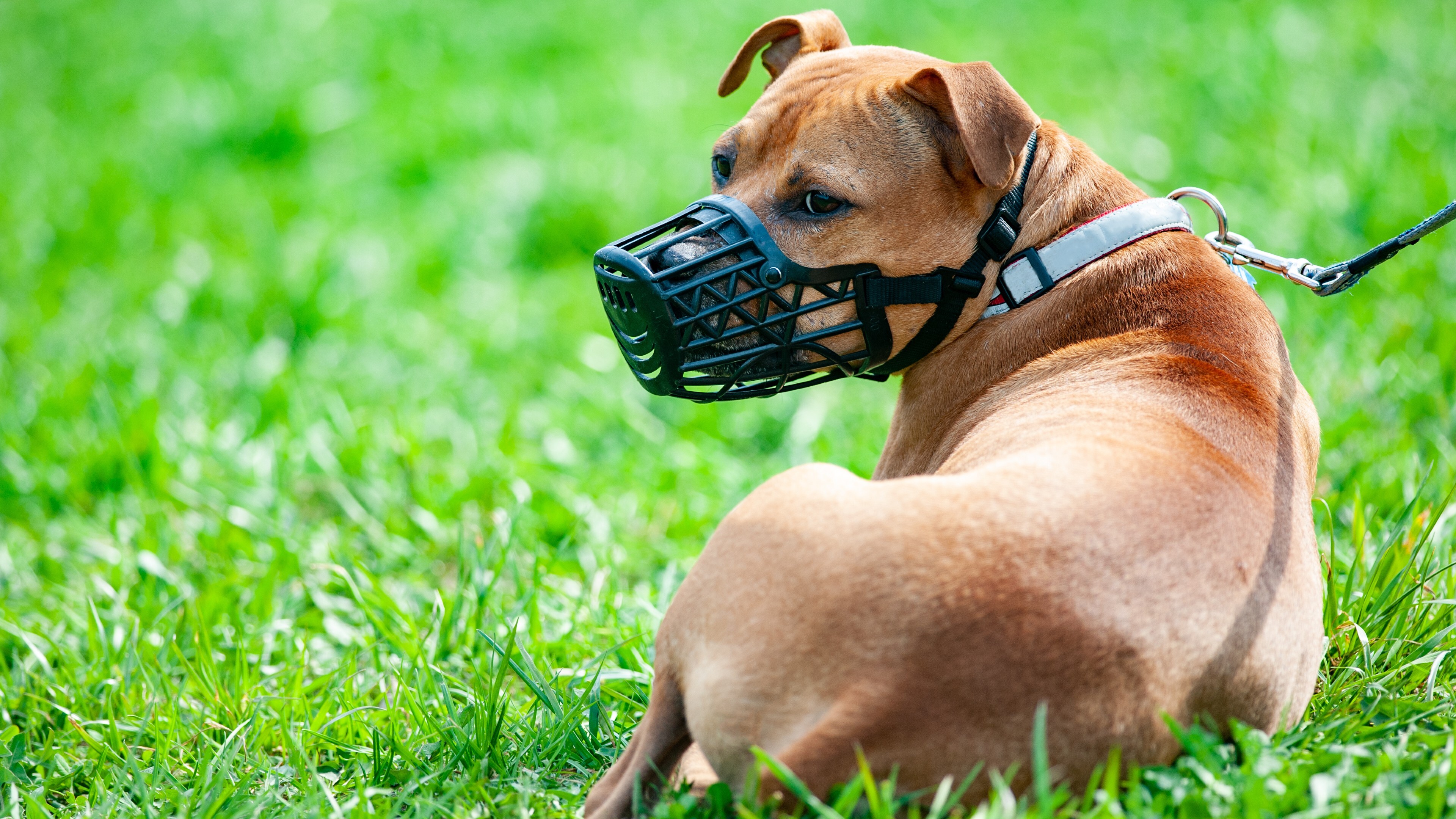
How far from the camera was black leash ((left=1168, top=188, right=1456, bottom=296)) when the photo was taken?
2.75 meters

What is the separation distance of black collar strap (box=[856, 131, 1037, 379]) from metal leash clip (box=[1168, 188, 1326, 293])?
49 centimetres

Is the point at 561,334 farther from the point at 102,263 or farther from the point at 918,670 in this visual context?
the point at 918,670

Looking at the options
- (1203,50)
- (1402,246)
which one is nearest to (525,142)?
(1203,50)

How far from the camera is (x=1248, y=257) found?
2.90m

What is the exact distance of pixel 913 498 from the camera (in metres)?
1.95

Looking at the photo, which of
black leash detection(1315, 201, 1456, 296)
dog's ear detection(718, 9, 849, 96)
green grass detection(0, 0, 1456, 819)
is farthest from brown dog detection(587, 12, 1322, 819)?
dog's ear detection(718, 9, 849, 96)

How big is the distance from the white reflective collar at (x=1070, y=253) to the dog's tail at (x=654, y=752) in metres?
1.27

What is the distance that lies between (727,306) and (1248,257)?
4.59ft

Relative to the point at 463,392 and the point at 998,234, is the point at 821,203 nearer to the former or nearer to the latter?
the point at 998,234

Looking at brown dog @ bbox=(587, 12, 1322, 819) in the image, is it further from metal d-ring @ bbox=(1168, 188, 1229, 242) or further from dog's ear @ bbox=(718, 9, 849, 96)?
dog's ear @ bbox=(718, 9, 849, 96)

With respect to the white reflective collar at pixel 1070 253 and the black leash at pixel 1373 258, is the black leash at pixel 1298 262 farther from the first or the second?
the white reflective collar at pixel 1070 253

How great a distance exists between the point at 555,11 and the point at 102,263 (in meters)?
5.02

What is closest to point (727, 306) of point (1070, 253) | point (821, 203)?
point (821, 203)

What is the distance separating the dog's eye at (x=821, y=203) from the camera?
2.66 metres
